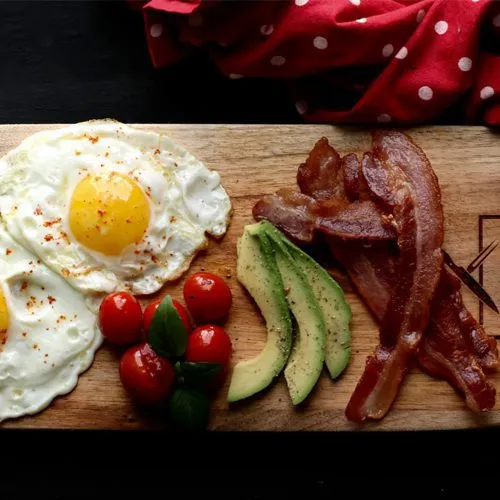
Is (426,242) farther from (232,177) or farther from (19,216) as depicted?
(19,216)

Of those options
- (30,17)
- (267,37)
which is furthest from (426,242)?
(30,17)

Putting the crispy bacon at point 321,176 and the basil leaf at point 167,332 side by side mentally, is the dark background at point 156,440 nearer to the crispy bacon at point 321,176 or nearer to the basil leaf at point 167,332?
the crispy bacon at point 321,176

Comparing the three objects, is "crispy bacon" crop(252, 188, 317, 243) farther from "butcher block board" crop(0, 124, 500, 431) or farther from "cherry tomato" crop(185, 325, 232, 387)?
"cherry tomato" crop(185, 325, 232, 387)

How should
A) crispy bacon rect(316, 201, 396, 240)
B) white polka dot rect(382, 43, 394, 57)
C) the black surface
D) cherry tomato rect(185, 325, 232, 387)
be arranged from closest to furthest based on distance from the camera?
cherry tomato rect(185, 325, 232, 387)
crispy bacon rect(316, 201, 396, 240)
white polka dot rect(382, 43, 394, 57)
the black surface

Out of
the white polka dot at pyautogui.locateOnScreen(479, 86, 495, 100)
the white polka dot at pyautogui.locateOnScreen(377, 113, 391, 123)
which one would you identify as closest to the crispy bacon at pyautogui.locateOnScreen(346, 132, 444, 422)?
the white polka dot at pyautogui.locateOnScreen(377, 113, 391, 123)

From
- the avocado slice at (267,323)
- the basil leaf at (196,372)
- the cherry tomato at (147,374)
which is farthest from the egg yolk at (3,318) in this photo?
the avocado slice at (267,323)

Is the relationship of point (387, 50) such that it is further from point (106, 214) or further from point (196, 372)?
point (196, 372)

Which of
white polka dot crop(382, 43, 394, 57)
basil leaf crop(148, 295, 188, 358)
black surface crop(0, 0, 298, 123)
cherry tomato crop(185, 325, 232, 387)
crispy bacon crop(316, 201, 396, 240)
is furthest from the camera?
black surface crop(0, 0, 298, 123)
